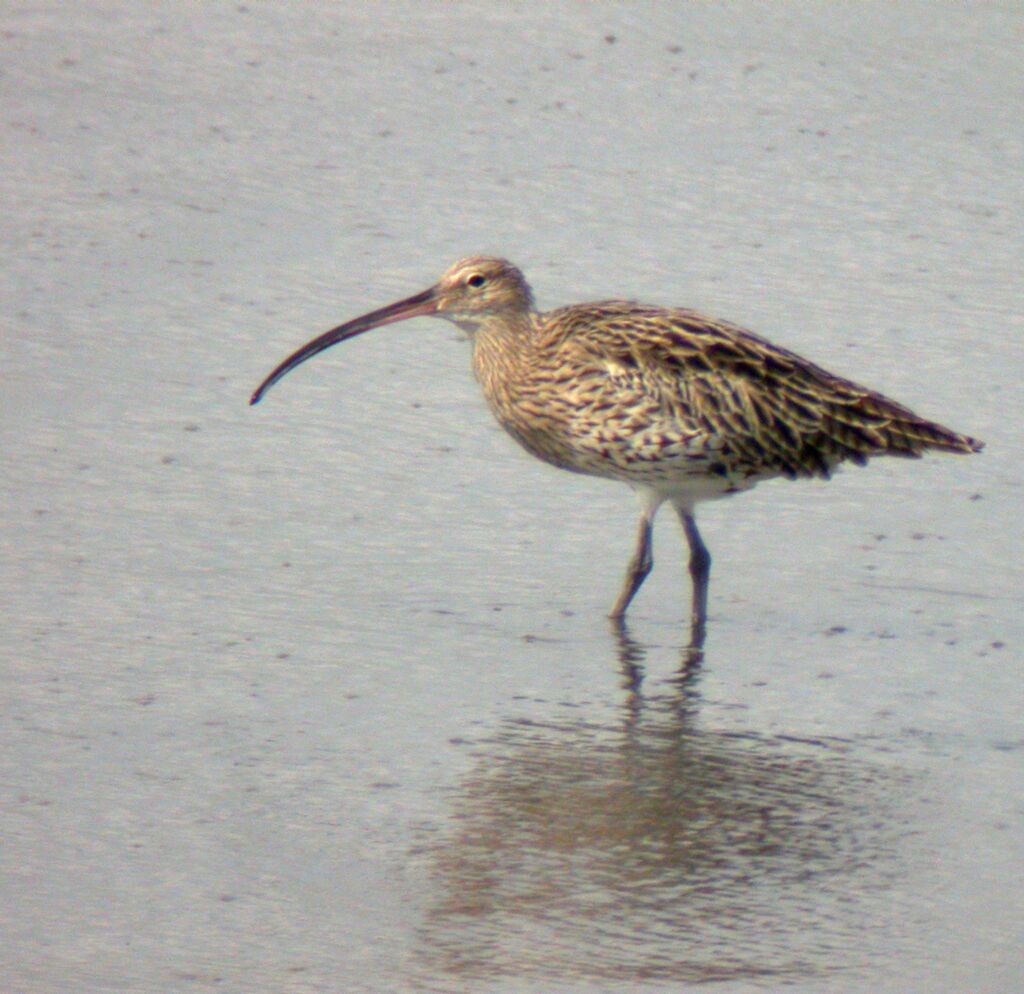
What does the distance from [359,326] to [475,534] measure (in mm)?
932

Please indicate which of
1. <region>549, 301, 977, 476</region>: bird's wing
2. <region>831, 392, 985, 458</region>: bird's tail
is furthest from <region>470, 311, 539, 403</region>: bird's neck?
<region>831, 392, 985, 458</region>: bird's tail

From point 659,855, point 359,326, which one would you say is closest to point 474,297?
point 359,326

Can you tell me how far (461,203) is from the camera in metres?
11.8

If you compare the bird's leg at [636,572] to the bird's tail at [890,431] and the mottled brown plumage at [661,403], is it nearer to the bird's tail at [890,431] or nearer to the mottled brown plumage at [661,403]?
the mottled brown plumage at [661,403]

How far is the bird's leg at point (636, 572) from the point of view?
8.06 meters

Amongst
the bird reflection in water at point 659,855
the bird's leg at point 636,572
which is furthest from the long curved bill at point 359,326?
the bird reflection in water at point 659,855

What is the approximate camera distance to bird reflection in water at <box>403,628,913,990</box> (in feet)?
18.7

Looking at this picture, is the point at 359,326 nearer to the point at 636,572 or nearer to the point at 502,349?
the point at 502,349

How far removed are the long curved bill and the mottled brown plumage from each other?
0.05 feet

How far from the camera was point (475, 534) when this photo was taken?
857 centimetres

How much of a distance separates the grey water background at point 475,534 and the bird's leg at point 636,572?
10 cm

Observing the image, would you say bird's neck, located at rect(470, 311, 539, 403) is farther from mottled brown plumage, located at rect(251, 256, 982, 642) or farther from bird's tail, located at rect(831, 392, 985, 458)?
bird's tail, located at rect(831, 392, 985, 458)

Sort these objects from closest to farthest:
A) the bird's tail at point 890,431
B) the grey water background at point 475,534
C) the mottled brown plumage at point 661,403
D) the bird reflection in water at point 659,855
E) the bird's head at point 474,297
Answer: the bird reflection in water at point 659,855 → the grey water background at point 475,534 → the mottled brown plumage at point 661,403 → the bird's tail at point 890,431 → the bird's head at point 474,297

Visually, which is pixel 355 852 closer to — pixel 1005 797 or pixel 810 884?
pixel 810 884
